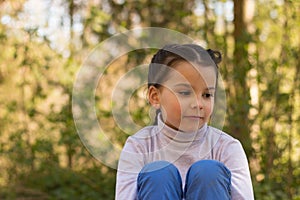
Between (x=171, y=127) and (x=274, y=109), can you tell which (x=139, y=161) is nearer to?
(x=171, y=127)

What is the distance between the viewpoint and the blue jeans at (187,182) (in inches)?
87.4

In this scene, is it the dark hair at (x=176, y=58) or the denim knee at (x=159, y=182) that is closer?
the denim knee at (x=159, y=182)

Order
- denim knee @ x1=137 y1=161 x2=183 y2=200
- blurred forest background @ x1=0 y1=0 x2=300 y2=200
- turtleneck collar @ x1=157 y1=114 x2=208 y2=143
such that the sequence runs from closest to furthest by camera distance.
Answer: denim knee @ x1=137 y1=161 x2=183 y2=200, turtleneck collar @ x1=157 y1=114 x2=208 y2=143, blurred forest background @ x1=0 y1=0 x2=300 y2=200

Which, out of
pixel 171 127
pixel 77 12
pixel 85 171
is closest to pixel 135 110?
pixel 85 171

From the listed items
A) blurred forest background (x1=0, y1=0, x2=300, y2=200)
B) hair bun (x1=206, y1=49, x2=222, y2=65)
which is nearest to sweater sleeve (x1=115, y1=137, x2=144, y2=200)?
hair bun (x1=206, y1=49, x2=222, y2=65)

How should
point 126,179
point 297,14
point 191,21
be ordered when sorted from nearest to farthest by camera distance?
point 126,179
point 297,14
point 191,21

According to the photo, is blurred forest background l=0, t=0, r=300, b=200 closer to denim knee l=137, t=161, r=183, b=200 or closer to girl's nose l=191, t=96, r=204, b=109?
girl's nose l=191, t=96, r=204, b=109

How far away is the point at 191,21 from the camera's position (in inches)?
184

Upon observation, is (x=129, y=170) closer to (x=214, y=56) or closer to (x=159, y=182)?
(x=159, y=182)

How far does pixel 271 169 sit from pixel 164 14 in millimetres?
1382

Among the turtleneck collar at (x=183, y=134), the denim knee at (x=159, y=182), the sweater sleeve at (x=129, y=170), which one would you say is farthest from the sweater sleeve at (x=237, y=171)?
the sweater sleeve at (x=129, y=170)

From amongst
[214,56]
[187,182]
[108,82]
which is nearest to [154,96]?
[214,56]

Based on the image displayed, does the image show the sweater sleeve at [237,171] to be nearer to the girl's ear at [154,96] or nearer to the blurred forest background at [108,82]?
the girl's ear at [154,96]

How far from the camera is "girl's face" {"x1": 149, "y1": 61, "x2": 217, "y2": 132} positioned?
2.42 meters
